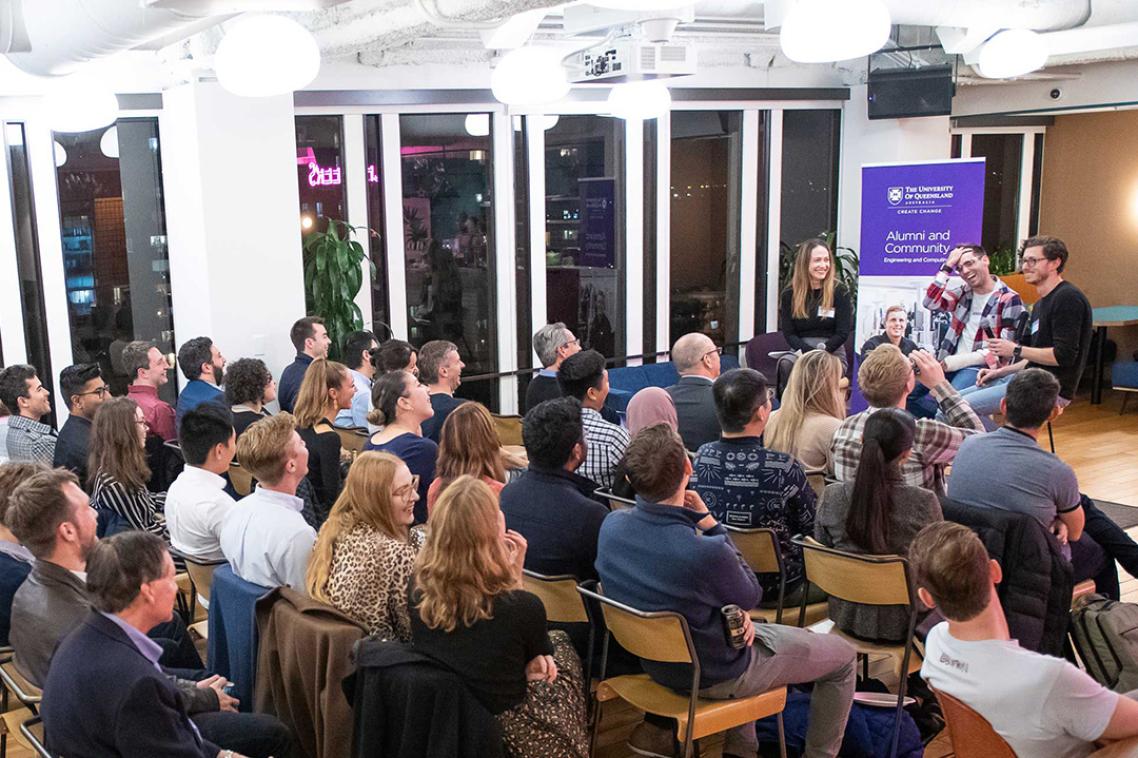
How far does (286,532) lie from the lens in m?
3.62

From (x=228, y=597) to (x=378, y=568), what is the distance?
579 mm

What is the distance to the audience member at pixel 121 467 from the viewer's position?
4535 mm

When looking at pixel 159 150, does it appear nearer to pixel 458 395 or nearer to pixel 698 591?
pixel 458 395

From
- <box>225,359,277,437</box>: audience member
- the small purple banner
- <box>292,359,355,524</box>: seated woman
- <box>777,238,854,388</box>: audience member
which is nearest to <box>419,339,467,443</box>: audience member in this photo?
<box>292,359,355,524</box>: seated woman

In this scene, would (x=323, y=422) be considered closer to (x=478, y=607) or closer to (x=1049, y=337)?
(x=478, y=607)

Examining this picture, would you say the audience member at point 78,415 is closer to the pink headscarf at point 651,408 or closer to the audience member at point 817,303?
the pink headscarf at point 651,408

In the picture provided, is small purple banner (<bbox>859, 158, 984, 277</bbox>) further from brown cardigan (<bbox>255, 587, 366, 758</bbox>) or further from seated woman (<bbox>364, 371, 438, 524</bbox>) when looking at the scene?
brown cardigan (<bbox>255, 587, 366, 758</bbox>)

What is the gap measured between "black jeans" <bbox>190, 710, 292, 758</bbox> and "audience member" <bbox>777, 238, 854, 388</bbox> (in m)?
5.14

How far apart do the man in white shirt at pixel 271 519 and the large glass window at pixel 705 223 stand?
6.21 m

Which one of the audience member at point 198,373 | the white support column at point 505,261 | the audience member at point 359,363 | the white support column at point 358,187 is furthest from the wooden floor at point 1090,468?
the white support column at point 358,187

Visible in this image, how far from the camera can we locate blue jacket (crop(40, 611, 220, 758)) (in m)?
2.56

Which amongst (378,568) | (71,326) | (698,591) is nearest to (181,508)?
(378,568)

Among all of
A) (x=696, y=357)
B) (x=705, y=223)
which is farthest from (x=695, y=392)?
(x=705, y=223)

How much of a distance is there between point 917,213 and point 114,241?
18.9 ft
